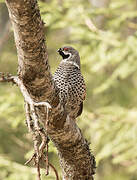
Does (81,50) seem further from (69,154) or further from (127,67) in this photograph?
(69,154)

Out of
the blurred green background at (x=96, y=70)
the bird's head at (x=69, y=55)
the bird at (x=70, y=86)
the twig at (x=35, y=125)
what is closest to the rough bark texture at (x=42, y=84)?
the twig at (x=35, y=125)

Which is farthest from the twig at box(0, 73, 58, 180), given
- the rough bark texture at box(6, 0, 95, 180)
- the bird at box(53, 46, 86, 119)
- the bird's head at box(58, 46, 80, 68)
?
the bird's head at box(58, 46, 80, 68)

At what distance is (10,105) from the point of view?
7.28 metres

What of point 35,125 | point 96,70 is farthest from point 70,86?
point 96,70

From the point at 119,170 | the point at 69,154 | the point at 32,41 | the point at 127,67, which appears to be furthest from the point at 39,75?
the point at 119,170

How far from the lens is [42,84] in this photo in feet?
9.21

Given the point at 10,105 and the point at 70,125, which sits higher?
the point at 10,105

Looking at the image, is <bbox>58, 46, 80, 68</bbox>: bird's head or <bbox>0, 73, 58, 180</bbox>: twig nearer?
<bbox>0, 73, 58, 180</bbox>: twig

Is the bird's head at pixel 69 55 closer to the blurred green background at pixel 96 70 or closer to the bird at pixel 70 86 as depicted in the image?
the bird at pixel 70 86

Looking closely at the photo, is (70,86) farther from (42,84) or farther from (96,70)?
(96,70)

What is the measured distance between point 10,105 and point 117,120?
1.71 metres

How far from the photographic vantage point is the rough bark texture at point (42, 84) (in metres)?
2.46

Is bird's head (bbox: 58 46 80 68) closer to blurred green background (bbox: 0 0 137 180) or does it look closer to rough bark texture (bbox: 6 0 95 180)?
blurred green background (bbox: 0 0 137 180)

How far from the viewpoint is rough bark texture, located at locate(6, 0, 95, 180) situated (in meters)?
2.46
